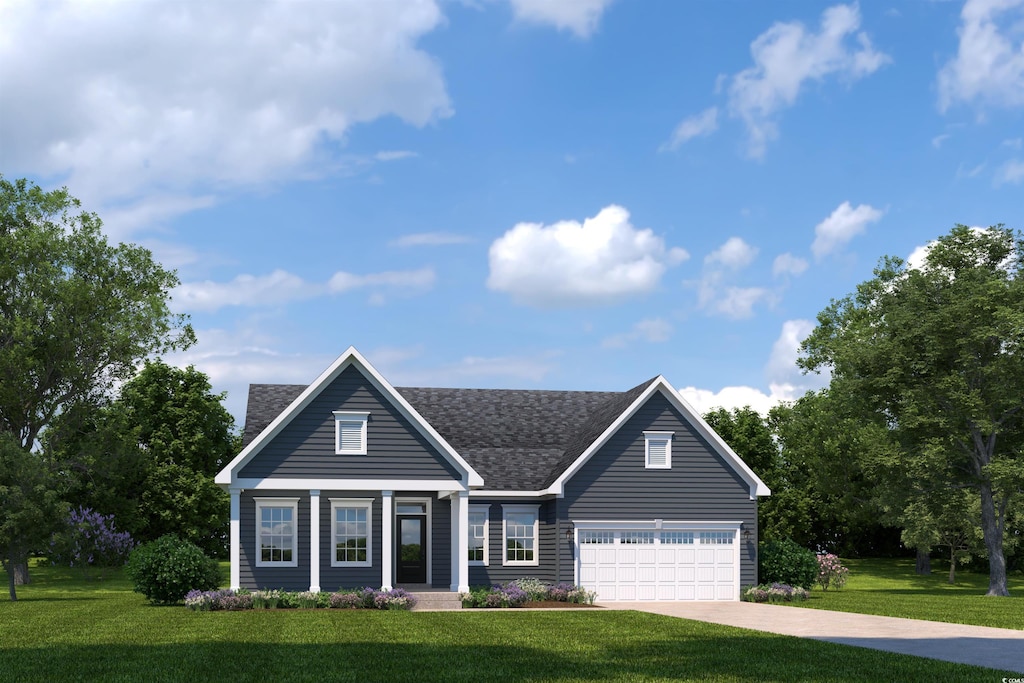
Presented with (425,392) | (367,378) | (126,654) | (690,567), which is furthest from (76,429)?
(126,654)

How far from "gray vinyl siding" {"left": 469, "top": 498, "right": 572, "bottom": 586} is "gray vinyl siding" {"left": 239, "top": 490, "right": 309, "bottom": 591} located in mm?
5150

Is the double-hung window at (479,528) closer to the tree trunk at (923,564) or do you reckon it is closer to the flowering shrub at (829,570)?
the flowering shrub at (829,570)

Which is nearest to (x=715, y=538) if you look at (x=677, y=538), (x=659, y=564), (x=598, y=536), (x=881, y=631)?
(x=677, y=538)

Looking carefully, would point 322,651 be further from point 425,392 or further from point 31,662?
point 425,392

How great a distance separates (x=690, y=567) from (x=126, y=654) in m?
20.8

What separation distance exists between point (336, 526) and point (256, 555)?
99.3 inches

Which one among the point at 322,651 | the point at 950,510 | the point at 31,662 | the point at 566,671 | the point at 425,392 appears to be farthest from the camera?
the point at 950,510

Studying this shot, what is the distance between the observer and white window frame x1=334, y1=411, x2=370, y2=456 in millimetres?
33062

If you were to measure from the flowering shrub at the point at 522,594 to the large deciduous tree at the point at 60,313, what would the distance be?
21551 millimetres

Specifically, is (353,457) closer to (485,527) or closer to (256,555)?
(256,555)

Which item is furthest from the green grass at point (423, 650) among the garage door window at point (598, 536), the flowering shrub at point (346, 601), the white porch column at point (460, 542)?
the garage door window at point (598, 536)

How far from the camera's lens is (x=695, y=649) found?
62.5 ft

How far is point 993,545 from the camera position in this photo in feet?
135

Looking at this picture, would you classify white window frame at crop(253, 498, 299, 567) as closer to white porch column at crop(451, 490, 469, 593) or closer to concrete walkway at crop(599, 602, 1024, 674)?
white porch column at crop(451, 490, 469, 593)
